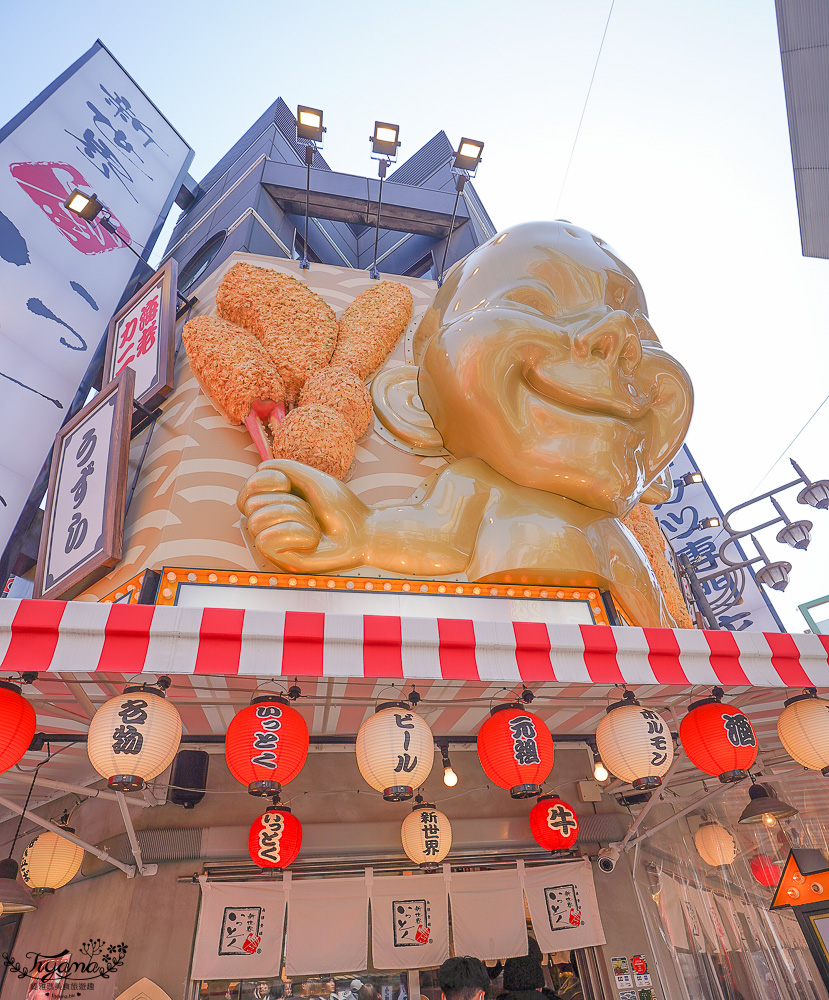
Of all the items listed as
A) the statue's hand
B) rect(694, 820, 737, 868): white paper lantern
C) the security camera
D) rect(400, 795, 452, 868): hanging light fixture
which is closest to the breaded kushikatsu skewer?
the statue's hand

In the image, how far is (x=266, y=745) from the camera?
3.47 m

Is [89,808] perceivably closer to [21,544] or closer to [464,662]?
[21,544]

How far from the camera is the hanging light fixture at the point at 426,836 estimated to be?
5051mm

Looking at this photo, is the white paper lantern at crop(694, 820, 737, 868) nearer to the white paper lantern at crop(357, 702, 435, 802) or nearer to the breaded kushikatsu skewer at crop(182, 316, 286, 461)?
the white paper lantern at crop(357, 702, 435, 802)

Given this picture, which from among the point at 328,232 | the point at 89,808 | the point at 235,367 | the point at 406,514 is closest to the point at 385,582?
the point at 406,514

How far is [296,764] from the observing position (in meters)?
3.61

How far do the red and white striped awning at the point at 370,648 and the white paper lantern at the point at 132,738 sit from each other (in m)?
0.27

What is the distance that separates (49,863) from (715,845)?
6.01 metres

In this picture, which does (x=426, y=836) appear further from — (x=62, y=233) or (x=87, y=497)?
(x=62, y=233)

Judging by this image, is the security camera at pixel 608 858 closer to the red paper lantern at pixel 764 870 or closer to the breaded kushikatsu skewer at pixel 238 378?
the red paper lantern at pixel 764 870

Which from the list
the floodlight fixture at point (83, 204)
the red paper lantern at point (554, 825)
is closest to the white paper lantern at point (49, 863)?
the red paper lantern at point (554, 825)

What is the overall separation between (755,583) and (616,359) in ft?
28.7

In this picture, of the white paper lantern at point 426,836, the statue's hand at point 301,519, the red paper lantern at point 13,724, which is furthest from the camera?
the white paper lantern at point 426,836

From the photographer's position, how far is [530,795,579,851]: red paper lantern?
518cm
